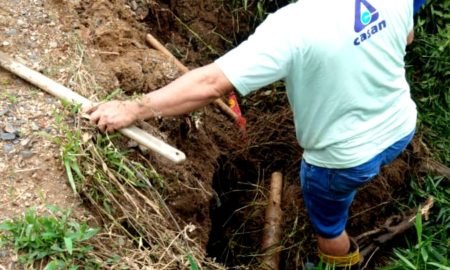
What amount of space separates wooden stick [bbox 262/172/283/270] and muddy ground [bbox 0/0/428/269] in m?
0.06

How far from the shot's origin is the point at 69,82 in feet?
9.35

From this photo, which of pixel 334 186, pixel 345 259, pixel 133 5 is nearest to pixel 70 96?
pixel 133 5

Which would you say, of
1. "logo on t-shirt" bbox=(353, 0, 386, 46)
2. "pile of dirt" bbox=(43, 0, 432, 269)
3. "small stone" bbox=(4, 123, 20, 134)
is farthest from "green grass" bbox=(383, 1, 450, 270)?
"small stone" bbox=(4, 123, 20, 134)

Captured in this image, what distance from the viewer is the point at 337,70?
2379mm

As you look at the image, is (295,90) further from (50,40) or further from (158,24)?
(158,24)

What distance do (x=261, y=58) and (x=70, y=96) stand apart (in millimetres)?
900

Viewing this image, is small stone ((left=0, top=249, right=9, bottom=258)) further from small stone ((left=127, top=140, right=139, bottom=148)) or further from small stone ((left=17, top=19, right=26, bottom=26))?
small stone ((left=17, top=19, right=26, bottom=26))

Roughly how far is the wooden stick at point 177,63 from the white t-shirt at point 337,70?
0.97 m

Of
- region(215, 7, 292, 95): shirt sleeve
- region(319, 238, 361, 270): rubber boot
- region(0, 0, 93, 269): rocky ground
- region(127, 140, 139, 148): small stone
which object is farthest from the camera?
region(319, 238, 361, 270): rubber boot

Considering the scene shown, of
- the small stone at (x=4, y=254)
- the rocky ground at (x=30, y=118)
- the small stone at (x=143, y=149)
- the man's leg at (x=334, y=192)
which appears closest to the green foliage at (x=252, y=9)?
Answer: the rocky ground at (x=30, y=118)

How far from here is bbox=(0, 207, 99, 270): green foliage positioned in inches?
89.4

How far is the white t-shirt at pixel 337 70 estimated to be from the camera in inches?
88.5

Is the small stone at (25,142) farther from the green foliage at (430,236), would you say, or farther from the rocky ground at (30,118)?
the green foliage at (430,236)

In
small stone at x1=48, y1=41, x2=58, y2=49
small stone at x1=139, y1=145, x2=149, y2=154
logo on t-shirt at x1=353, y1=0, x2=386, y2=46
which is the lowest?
small stone at x1=139, y1=145, x2=149, y2=154
